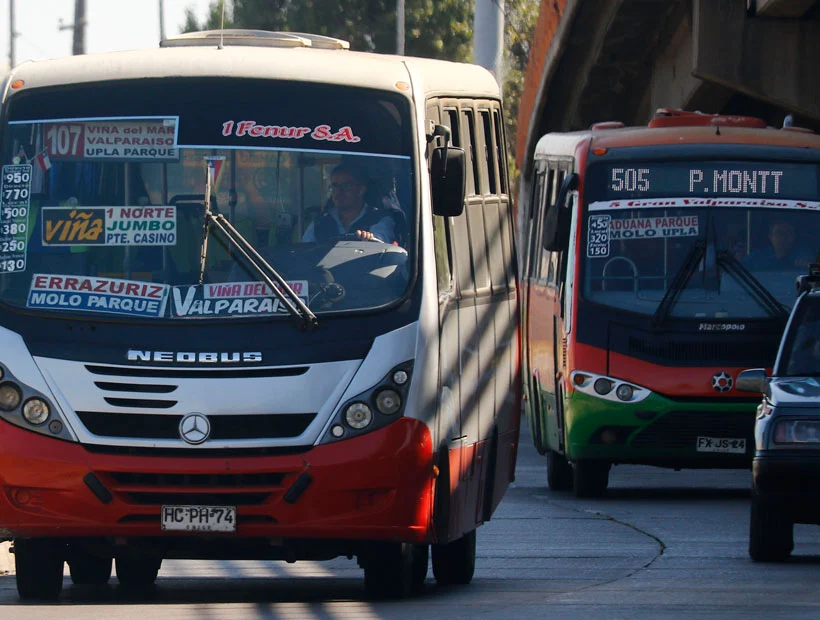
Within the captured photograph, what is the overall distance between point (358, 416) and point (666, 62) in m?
22.9

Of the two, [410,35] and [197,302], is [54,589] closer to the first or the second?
[197,302]

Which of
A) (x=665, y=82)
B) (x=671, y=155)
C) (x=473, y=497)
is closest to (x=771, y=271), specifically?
(x=671, y=155)

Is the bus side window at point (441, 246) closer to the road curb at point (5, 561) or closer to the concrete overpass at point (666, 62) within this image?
the road curb at point (5, 561)

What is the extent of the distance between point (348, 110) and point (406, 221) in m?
0.62

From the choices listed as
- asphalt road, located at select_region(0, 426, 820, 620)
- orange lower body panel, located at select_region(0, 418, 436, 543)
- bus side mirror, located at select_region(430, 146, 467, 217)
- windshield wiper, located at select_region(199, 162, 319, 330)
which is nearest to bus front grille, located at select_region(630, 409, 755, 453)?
asphalt road, located at select_region(0, 426, 820, 620)

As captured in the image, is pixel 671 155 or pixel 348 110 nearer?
pixel 348 110

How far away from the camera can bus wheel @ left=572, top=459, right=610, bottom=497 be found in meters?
18.8

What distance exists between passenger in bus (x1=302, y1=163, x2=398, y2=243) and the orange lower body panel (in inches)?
38.2

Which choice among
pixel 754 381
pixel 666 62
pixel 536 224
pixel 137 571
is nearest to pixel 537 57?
pixel 666 62

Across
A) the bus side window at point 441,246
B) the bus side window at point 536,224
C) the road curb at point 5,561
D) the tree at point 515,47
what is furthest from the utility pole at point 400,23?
the bus side window at point 441,246

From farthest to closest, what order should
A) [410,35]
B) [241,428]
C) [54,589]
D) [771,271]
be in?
[410,35]
[771,271]
[54,589]
[241,428]

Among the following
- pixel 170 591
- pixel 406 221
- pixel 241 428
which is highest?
pixel 406 221

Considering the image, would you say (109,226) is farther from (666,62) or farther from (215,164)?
(666,62)

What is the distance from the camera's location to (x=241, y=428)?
9.69m
